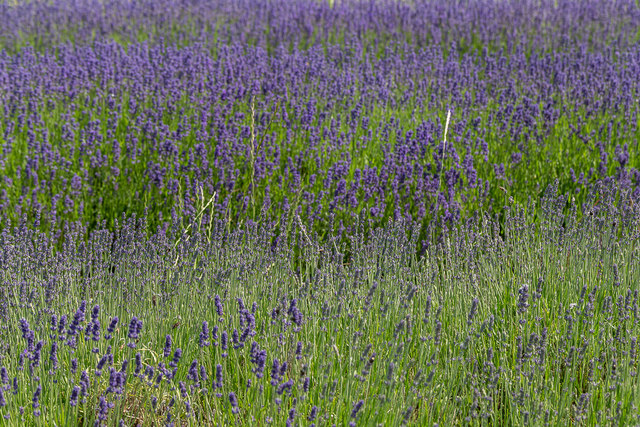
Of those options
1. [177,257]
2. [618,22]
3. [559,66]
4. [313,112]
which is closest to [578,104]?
[559,66]

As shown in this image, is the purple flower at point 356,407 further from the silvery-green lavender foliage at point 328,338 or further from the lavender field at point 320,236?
the lavender field at point 320,236

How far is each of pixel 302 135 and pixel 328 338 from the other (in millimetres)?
2713

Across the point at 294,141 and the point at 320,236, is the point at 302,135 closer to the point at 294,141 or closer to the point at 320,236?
the point at 294,141

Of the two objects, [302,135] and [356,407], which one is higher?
[356,407]

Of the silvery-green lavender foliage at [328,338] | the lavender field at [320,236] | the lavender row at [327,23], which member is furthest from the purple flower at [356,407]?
the lavender row at [327,23]

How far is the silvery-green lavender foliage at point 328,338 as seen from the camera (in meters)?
2.17

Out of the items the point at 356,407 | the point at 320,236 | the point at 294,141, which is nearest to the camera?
the point at 356,407

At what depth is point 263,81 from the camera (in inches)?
243

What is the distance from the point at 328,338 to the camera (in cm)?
283

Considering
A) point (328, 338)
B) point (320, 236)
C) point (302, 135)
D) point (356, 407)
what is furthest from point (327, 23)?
point (356, 407)

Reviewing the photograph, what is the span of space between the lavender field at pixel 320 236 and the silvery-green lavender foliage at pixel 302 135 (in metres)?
0.03

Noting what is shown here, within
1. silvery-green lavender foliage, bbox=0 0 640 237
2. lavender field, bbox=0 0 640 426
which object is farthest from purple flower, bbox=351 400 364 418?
silvery-green lavender foliage, bbox=0 0 640 237

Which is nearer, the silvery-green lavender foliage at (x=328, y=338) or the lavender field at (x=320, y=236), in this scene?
the silvery-green lavender foliage at (x=328, y=338)

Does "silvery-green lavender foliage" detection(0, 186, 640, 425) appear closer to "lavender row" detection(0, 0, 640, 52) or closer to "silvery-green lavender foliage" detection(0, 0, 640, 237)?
"silvery-green lavender foliage" detection(0, 0, 640, 237)
